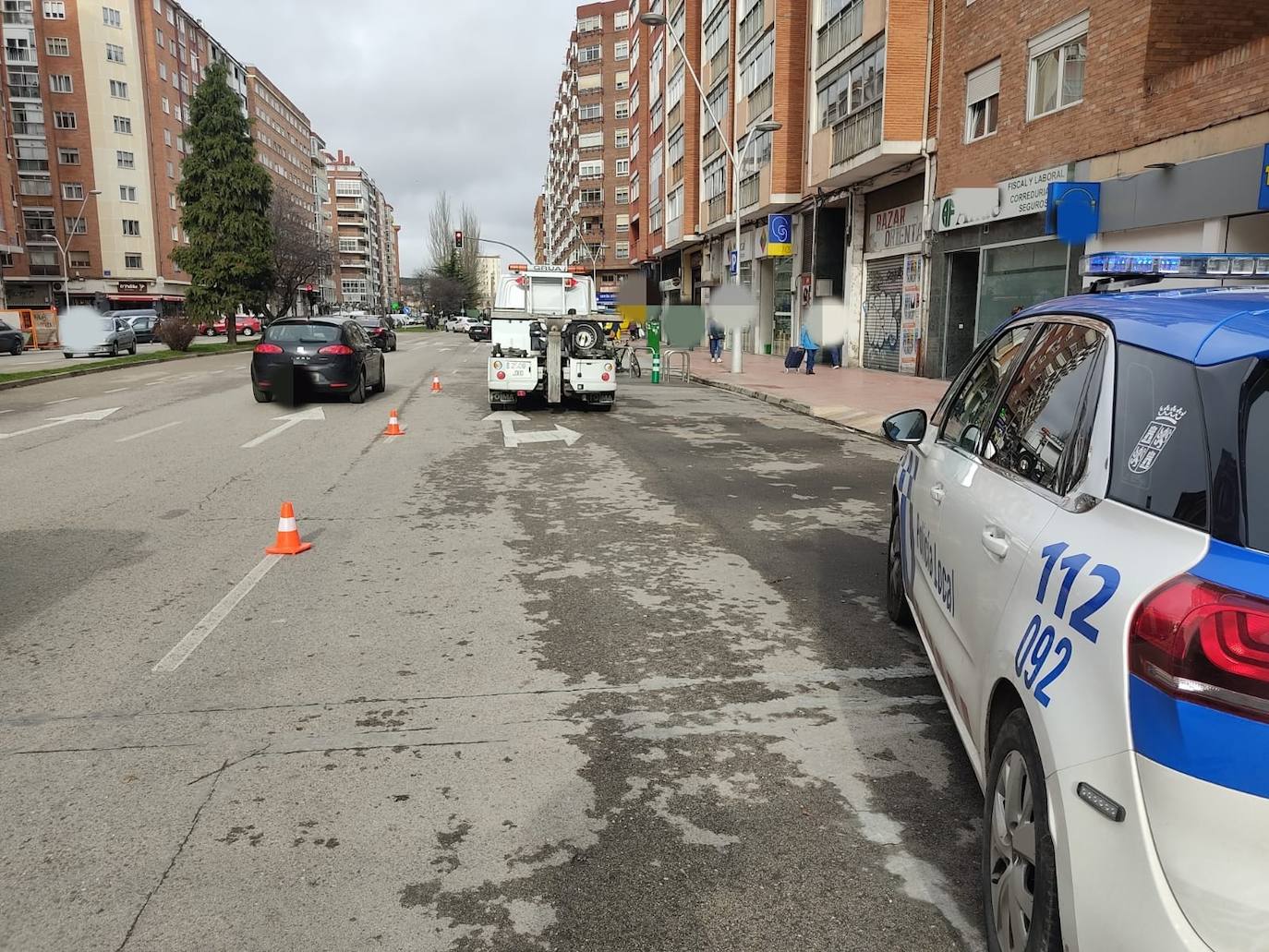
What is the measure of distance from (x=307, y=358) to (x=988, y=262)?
13.9m

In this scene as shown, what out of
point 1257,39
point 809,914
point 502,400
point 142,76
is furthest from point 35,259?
point 809,914

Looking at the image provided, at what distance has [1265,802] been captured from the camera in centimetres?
165

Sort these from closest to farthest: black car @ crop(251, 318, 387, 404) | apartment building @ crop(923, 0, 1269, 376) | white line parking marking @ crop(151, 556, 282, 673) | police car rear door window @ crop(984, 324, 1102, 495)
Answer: police car rear door window @ crop(984, 324, 1102, 495) → white line parking marking @ crop(151, 556, 282, 673) → apartment building @ crop(923, 0, 1269, 376) → black car @ crop(251, 318, 387, 404)

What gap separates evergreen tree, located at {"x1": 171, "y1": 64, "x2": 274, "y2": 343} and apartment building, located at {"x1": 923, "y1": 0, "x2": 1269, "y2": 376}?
34.9 metres

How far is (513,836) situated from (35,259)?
3393 inches

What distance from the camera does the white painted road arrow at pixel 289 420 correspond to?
41.1 ft

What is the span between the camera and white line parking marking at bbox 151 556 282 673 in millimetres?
4734

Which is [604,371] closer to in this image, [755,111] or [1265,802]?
[1265,802]

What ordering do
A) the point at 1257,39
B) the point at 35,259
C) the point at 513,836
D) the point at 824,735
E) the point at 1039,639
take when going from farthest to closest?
the point at 35,259, the point at 1257,39, the point at 824,735, the point at 513,836, the point at 1039,639

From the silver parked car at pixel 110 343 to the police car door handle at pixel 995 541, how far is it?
128 feet

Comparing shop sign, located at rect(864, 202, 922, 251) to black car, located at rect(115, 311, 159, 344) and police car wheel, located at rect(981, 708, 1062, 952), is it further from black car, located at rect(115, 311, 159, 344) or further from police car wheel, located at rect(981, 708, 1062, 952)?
black car, located at rect(115, 311, 159, 344)

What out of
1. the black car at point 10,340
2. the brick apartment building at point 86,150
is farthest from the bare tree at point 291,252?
the black car at point 10,340

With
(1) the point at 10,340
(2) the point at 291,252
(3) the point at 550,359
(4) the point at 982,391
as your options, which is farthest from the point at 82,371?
(2) the point at 291,252

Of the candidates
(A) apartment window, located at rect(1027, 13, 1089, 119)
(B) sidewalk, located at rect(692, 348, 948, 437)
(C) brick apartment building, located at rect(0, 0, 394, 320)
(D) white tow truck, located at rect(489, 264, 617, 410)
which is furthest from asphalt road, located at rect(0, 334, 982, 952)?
(C) brick apartment building, located at rect(0, 0, 394, 320)
